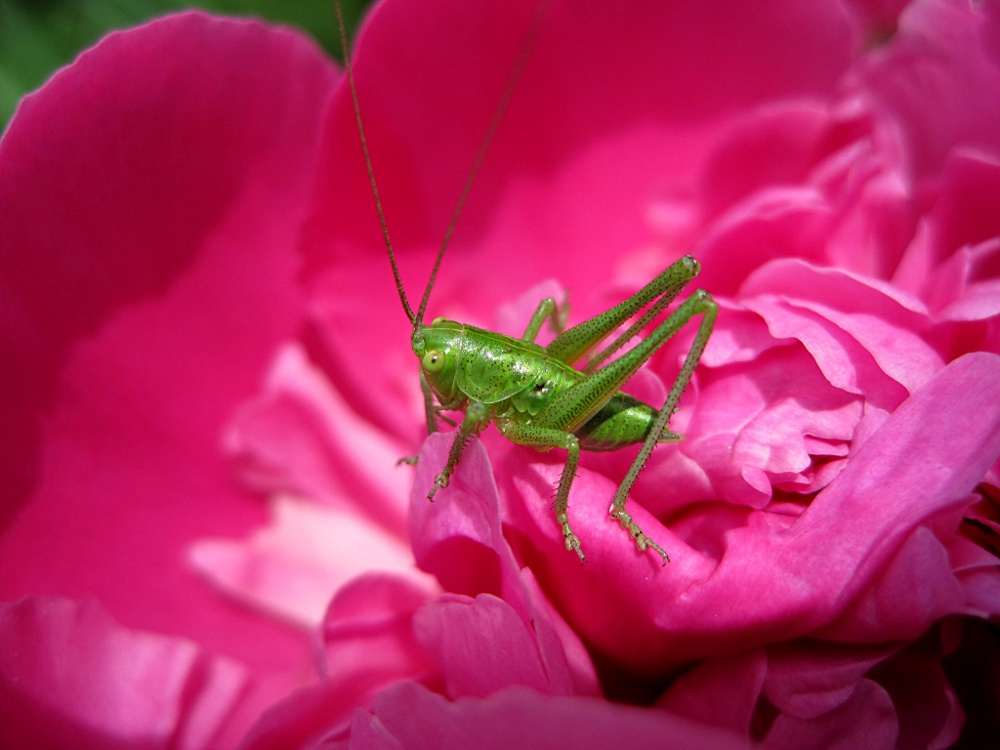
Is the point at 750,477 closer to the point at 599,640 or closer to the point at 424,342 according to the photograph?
the point at 599,640

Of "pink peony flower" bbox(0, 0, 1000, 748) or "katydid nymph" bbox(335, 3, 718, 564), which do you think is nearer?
"pink peony flower" bbox(0, 0, 1000, 748)

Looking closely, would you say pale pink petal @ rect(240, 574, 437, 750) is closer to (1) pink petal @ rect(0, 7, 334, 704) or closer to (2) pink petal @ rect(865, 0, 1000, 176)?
(1) pink petal @ rect(0, 7, 334, 704)

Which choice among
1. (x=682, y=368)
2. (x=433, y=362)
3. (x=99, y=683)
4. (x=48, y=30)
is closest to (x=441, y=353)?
(x=433, y=362)

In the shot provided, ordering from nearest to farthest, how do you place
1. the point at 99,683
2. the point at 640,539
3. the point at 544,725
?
the point at 544,725
the point at 640,539
the point at 99,683

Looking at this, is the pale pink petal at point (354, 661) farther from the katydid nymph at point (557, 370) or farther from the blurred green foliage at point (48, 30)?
the blurred green foliage at point (48, 30)

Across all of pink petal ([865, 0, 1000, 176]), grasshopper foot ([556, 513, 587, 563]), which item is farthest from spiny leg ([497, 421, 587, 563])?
pink petal ([865, 0, 1000, 176])

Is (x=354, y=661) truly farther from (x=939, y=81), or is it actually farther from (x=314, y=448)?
(x=939, y=81)

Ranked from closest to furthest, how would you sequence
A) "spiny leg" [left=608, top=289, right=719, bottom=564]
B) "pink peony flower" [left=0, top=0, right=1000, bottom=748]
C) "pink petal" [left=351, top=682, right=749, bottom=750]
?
"pink petal" [left=351, top=682, right=749, bottom=750] < "pink peony flower" [left=0, top=0, right=1000, bottom=748] < "spiny leg" [left=608, top=289, right=719, bottom=564]
